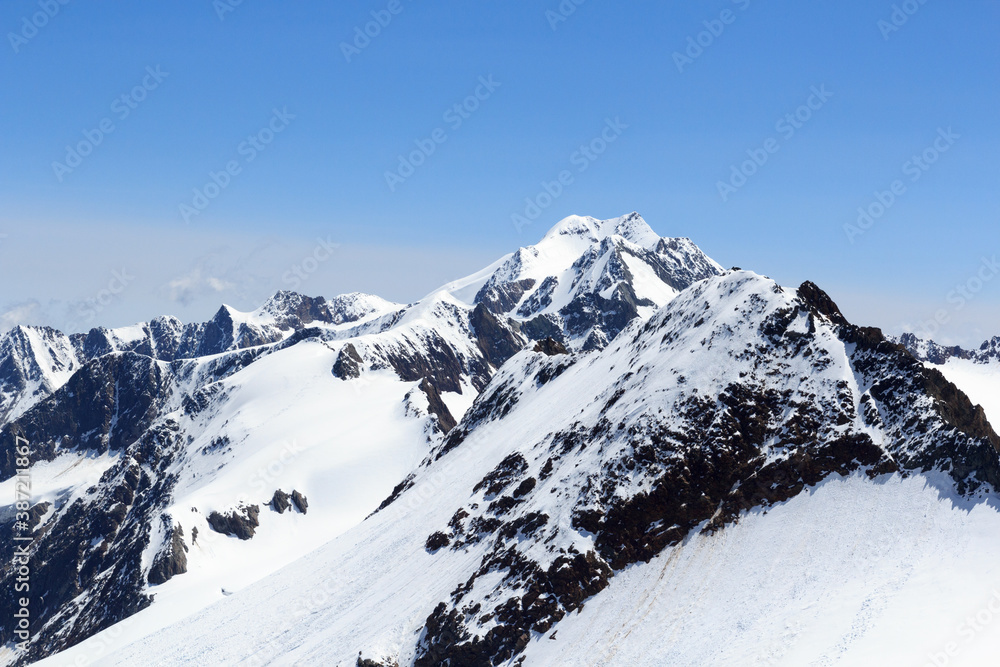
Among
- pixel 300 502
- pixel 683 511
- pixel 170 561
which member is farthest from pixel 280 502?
pixel 683 511

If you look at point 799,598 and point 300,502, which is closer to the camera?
point 799,598

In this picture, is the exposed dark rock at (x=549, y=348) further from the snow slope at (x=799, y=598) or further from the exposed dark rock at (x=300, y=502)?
the snow slope at (x=799, y=598)

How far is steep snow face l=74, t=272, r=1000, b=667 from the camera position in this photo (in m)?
58.6

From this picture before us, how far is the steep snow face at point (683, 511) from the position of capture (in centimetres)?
5859

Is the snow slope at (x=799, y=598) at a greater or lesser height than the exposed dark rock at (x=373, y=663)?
lesser

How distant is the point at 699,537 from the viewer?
64625 millimetres

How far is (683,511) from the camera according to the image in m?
66.4

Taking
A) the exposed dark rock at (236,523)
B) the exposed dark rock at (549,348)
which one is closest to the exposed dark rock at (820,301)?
the exposed dark rock at (549,348)

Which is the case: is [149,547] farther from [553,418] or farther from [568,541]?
[568,541]

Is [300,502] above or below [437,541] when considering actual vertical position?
above

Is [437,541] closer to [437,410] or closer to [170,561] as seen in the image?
[170,561]

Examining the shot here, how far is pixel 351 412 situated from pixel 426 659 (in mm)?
129240

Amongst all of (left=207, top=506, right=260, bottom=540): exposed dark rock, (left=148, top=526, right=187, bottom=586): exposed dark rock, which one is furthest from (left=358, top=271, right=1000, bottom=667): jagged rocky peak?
(left=148, top=526, right=187, bottom=586): exposed dark rock

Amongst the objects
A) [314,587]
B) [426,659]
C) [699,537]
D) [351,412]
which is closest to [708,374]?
[699,537]
